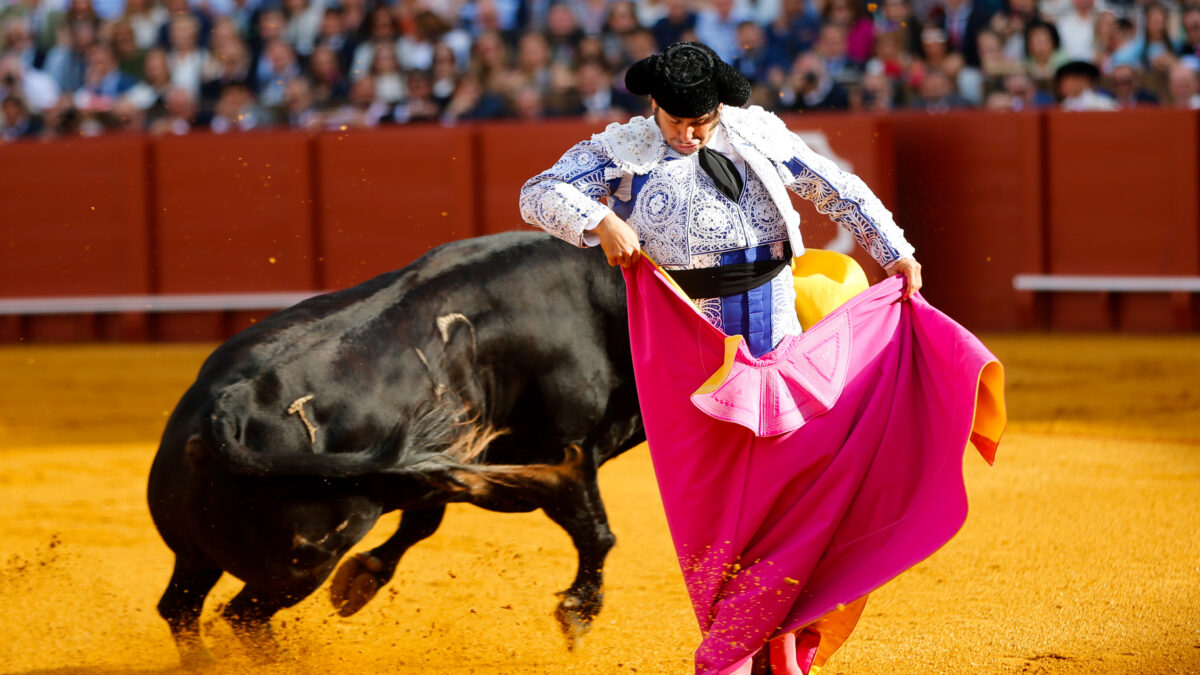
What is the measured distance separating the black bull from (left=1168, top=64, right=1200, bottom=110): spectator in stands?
→ 5.17 meters

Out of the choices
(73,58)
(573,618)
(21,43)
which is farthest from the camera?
(21,43)

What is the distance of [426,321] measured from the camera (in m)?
2.88

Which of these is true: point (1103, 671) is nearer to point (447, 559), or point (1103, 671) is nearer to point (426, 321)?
point (426, 321)

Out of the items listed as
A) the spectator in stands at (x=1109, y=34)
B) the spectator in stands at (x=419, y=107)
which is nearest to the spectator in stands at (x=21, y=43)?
the spectator in stands at (x=419, y=107)

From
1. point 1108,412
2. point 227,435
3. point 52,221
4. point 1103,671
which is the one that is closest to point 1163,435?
point 1108,412

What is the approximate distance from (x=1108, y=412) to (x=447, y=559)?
3.08 metres

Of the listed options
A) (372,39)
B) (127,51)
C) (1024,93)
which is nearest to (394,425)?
(1024,93)

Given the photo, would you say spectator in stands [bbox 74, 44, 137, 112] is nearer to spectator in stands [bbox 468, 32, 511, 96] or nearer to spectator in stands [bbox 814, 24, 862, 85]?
spectator in stands [bbox 468, 32, 511, 96]

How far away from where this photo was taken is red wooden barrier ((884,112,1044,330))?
742cm

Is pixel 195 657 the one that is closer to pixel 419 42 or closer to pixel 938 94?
pixel 938 94

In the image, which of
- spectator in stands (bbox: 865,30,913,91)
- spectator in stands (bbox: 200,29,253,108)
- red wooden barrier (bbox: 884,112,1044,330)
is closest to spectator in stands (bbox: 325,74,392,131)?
spectator in stands (bbox: 200,29,253,108)

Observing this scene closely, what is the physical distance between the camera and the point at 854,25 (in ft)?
24.6

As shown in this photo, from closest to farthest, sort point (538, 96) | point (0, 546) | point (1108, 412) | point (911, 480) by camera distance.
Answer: point (911, 480) → point (0, 546) → point (1108, 412) → point (538, 96)

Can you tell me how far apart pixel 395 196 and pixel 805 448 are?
5780 millimetres
